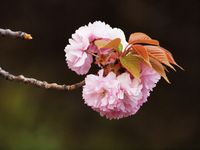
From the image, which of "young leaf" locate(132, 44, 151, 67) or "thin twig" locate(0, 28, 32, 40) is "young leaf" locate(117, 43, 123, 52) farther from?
"thin twig" locate(0, 28, 32, 40)

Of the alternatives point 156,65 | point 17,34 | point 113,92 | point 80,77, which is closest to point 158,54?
point 156,65

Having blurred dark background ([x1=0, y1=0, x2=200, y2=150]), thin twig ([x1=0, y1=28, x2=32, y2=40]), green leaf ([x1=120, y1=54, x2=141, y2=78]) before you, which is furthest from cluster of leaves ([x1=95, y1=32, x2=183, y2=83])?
blurred dark background ([x1=0, y1=0, x2=200, y2=150])

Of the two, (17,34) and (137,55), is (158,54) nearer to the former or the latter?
(137,55)

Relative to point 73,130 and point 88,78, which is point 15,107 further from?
point 88,78

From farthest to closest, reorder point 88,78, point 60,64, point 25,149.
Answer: point 60,64 < point 25,149 < point 88,78

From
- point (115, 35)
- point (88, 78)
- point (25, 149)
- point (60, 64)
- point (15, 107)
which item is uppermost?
point (60, 64)

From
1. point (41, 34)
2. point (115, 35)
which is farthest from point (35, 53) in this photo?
point (115, 35)

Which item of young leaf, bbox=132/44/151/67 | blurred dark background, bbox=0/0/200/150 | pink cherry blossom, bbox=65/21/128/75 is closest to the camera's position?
young leaf, bbox=132/44/151/67

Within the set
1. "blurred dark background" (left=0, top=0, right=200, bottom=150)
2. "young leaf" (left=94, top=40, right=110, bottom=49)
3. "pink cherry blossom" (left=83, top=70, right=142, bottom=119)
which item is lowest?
"pink cherry blossom" (left=83, top=70, right=142, bottom=119)

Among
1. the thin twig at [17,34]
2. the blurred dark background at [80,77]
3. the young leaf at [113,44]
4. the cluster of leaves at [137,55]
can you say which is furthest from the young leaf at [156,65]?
the blurred dark background at [80,77]
